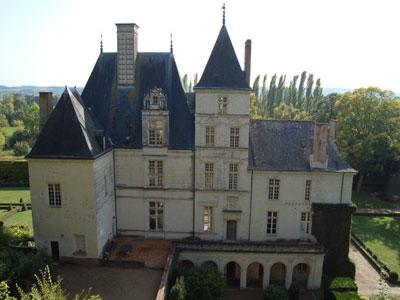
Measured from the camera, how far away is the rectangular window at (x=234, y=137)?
94.5 ft

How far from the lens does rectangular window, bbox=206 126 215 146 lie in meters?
28.9

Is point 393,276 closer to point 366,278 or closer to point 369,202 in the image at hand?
point 366,278

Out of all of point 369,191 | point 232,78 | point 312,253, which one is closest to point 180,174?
point 232,78

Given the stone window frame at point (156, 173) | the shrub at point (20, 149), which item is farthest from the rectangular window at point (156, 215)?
the shrub at point (20, 149)

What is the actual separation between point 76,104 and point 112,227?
1071cm

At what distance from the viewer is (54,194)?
25.7 m

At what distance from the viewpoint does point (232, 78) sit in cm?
2822

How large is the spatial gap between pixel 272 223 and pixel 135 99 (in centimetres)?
1608

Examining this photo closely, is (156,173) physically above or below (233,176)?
above

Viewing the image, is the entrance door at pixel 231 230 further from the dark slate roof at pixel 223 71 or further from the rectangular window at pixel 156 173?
the dark slate roof at pixel 223 71

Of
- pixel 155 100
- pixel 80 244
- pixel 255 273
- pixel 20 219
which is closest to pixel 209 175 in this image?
pixel 155 100

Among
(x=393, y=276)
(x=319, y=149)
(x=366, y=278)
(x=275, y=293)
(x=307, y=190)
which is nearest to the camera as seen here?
(x=275, y=293)

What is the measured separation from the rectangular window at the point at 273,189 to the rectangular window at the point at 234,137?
14.5 ft

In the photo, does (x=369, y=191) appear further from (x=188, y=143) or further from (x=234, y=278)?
(x=188, y=143)
